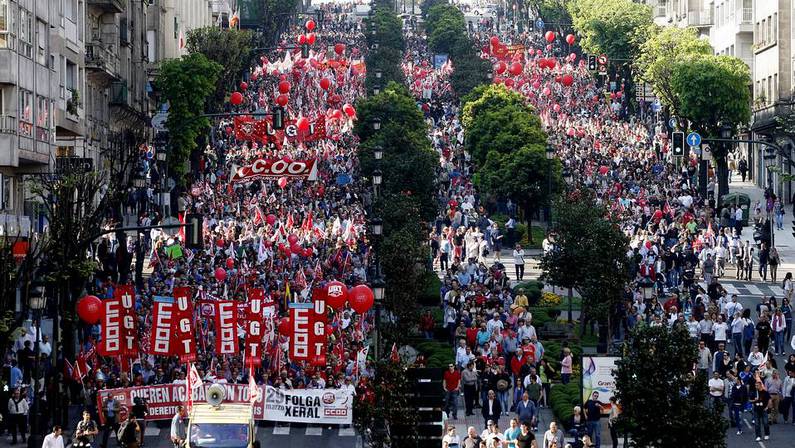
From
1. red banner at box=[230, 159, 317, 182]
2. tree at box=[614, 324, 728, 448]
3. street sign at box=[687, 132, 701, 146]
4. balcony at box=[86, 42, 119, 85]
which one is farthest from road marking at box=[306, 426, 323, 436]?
street sign at box=[687, 132, 701, 146]

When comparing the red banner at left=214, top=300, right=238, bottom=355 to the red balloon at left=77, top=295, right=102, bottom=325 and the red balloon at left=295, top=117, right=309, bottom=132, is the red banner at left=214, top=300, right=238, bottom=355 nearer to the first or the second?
the red balloon at left=77, top=295, right=102, bottom=325

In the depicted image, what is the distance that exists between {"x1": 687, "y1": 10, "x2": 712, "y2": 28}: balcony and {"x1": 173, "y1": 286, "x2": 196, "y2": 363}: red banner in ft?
282

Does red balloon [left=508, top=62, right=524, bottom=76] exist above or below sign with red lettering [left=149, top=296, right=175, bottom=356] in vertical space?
above

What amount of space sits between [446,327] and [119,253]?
10636 millimetres

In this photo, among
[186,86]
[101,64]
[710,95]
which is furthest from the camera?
[710,95]

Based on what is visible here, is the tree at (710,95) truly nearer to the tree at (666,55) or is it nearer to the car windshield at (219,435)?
the tree at (666,55)

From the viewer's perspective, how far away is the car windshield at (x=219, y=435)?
35250 mm

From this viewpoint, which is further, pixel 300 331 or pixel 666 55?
pixel 666 55

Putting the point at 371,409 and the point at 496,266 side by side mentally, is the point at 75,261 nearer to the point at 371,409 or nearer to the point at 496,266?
the point at 371,409

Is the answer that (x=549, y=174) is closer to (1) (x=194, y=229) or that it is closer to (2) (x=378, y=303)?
(2) (x=378, y=303)

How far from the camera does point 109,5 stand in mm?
86000

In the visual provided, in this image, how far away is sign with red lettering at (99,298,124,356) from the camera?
42562 millimetres

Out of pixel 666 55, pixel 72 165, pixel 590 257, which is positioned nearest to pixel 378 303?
pixel 590 257

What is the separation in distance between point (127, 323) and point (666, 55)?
221 ft
